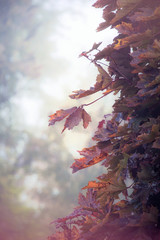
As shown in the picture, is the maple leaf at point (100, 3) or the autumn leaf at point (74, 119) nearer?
the autumn leaf at point (74, 119)

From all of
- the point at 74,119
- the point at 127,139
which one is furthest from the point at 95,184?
the point at 74,119

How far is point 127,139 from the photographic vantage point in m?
1.59

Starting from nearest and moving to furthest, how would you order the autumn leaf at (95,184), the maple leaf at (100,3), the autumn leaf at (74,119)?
the autumn leaf at (95,184)
the autumn leaf at (74,119)
the maple leaf at (100,3)

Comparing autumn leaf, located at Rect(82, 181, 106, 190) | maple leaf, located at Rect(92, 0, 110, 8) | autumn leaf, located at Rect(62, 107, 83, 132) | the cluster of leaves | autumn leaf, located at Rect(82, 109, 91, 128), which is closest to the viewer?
the cluster of leaves

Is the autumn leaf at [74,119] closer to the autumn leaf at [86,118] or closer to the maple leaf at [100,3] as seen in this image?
the autumn leaf at [86,118]

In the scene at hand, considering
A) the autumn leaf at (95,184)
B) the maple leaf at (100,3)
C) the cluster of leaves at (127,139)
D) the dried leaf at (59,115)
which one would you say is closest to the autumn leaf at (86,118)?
the cluster of leaves at (127,139)

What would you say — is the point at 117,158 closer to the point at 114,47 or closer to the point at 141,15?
the point at 114,47

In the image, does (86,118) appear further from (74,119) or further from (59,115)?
(59,115)

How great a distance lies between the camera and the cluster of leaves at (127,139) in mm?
1242

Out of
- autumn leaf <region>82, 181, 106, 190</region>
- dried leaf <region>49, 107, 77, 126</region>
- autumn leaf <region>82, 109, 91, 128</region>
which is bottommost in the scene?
autumn leaf <region>82, 181, 106, 190</region>

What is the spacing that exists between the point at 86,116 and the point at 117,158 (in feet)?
1.67

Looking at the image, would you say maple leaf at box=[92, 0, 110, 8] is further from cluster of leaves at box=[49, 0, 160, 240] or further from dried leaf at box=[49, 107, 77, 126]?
dried leaf at box=[49, 107, 77, 126]

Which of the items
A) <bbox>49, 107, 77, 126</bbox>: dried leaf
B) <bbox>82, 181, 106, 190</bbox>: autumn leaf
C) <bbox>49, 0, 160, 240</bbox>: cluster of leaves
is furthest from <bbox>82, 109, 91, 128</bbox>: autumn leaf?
<bbox>82, 181, 106, 190</bbox>: autumn leaf

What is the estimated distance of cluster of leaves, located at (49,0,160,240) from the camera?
1.24 m
